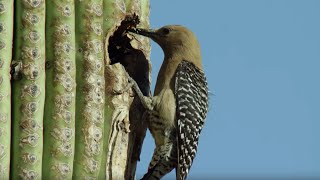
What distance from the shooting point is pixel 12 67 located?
17.5ft

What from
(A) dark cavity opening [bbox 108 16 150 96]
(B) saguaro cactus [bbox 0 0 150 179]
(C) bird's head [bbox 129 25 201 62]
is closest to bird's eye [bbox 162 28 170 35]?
(C) bird's head [bbox 129 25 201 62]

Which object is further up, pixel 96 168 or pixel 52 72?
pixel 52 72

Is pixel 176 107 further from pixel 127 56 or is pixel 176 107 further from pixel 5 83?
pixel 5 83

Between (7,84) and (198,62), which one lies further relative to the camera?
(198,62)

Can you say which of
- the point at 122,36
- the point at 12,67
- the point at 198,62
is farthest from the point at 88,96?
the point at 198,62

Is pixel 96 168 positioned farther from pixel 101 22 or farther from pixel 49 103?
pixel 101 22

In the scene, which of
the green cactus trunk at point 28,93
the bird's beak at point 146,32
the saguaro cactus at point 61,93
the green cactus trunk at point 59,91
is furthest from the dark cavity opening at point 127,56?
the green cactus trunk at point 28,93

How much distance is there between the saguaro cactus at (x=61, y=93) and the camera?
5.29 meters

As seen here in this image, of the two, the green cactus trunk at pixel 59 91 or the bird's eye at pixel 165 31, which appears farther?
the bird's eye at pixel 165 31

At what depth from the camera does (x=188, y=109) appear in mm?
6953

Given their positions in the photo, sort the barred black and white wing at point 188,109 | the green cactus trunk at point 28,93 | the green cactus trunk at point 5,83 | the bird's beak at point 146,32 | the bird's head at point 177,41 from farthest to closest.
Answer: the bird's head at point 177,41, the barred black and white wing at point 188,109, the bird's beak at point 146,32, the green cactus trunk at point 28,93, the green cactus trunk at point 5,83

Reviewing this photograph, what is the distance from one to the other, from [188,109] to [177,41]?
2.37 feet

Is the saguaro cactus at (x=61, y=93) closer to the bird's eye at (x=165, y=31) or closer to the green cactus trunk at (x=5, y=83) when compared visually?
the green cactus trunk at (x=5, y=83)

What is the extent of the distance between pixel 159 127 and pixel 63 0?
165cm
